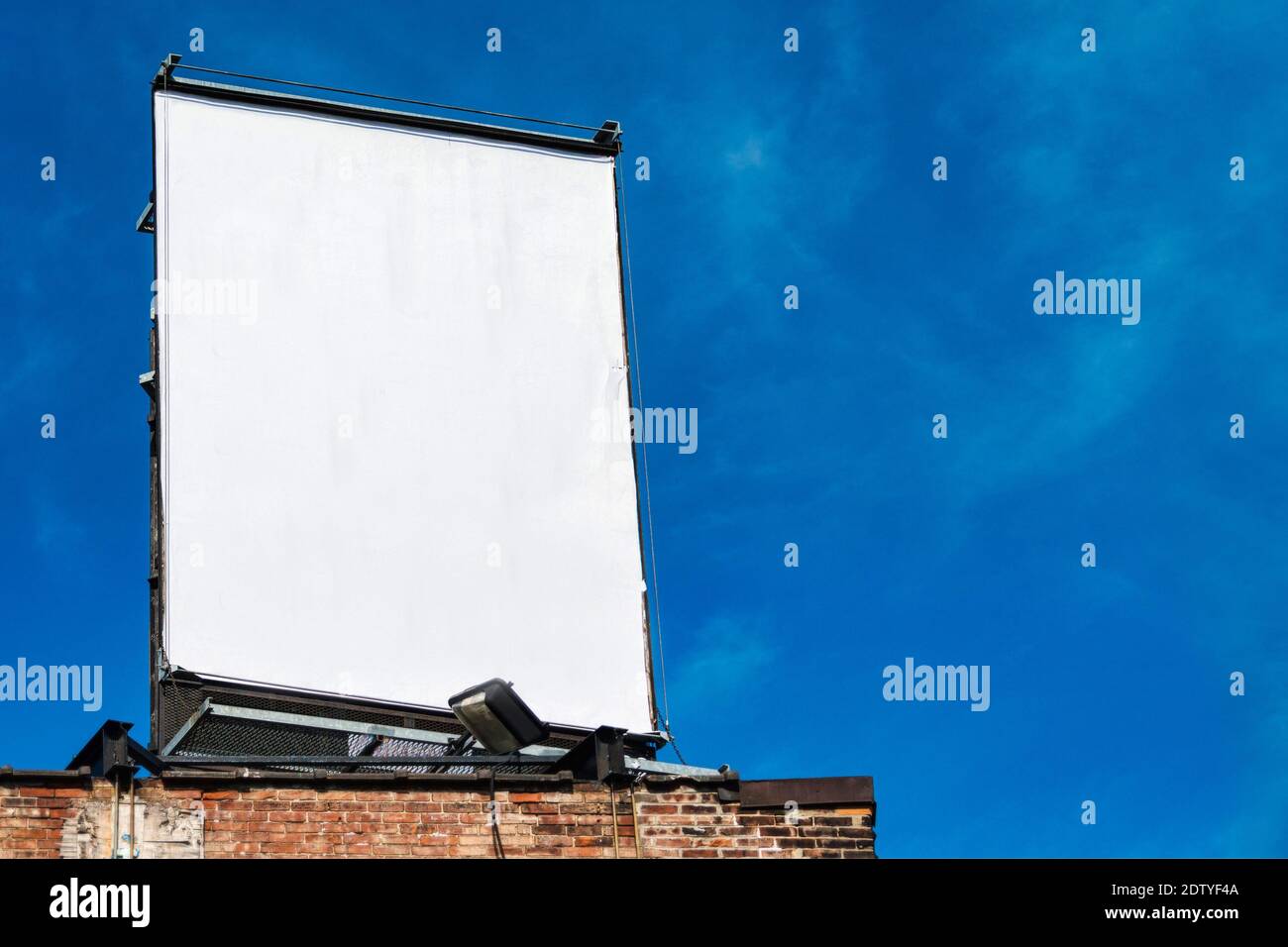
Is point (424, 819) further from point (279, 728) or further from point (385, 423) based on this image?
point (385, 423)

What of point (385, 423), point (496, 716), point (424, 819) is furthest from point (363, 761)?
point (385, 423)

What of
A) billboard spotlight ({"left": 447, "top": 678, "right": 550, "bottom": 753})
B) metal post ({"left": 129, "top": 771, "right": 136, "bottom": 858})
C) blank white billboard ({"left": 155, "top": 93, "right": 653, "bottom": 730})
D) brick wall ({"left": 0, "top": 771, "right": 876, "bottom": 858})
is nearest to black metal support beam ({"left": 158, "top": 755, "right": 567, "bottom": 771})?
billboard spotlight ({"left": 447, "top": 678, "right": 550, "bottom": 753})

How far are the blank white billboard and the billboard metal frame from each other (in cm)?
9

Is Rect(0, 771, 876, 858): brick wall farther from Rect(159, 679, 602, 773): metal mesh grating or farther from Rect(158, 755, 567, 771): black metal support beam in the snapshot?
Rect(159, 679, 602, 773): metal mesh grating

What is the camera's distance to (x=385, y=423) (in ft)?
50.3

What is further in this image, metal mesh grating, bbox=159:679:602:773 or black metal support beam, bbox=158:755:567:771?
metal mesh grating, bbox=159:679:602:773

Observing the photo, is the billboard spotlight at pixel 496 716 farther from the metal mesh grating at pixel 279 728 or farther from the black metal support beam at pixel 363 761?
the metal mesh grating at pixel 279 728

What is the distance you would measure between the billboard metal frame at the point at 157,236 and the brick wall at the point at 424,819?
198cm

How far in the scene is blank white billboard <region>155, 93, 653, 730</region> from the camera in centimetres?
1444

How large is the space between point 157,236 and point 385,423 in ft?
8.78

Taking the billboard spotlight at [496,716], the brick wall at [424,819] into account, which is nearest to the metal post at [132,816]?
the brick wall at [424,819]

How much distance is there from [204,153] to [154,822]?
7.07 m

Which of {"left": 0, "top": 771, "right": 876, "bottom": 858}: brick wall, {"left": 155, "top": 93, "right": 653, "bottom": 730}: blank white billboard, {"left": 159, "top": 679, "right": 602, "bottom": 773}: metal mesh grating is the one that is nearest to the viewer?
{"left": 0, "top": 771, "right": 876, "bottom": 858}: brick wall
